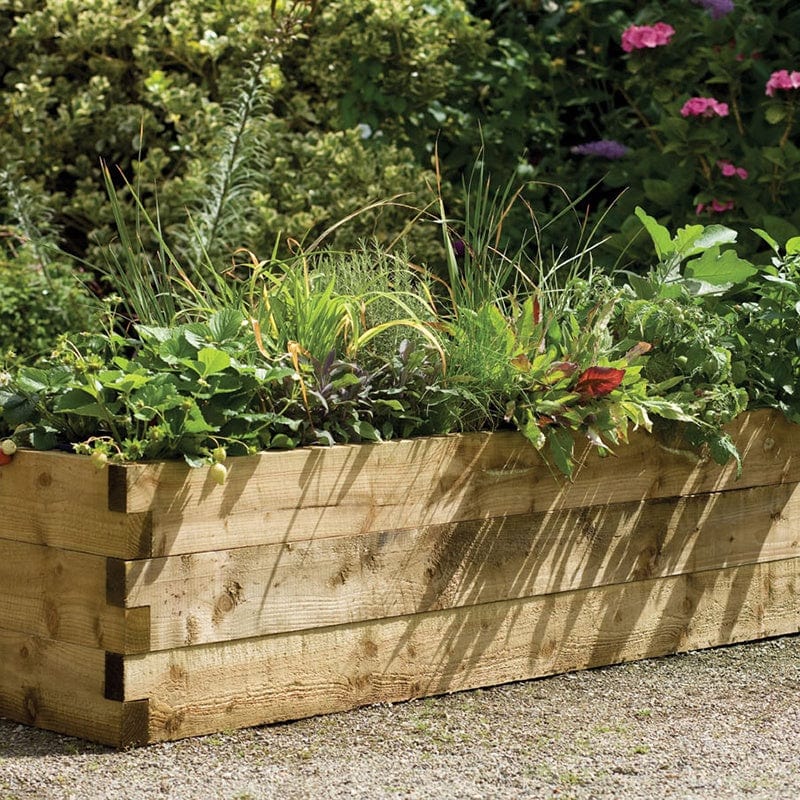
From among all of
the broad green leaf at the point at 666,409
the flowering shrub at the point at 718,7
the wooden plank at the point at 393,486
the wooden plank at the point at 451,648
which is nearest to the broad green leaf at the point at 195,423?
the wooden plank at the point at 393,486

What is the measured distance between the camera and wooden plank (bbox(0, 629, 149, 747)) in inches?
87.3

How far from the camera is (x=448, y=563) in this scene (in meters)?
2.53

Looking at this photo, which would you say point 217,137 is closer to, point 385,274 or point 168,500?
point 385,274

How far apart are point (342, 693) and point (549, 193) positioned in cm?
298

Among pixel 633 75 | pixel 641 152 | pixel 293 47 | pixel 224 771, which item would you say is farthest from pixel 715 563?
pixel 293 47

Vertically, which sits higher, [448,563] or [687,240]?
[687,240]

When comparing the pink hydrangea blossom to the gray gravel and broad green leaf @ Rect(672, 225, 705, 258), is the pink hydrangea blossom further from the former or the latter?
the gray gravel

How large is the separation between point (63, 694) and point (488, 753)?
0.78 metres

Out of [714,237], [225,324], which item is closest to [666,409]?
[714,237]

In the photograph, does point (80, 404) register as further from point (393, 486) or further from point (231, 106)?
point (231, 106)

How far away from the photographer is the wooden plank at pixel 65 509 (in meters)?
2.17

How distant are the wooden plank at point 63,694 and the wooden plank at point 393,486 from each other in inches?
10.9

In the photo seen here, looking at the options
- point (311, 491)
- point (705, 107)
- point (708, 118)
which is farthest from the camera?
point (708, 118)

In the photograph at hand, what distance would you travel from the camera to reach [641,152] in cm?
457
